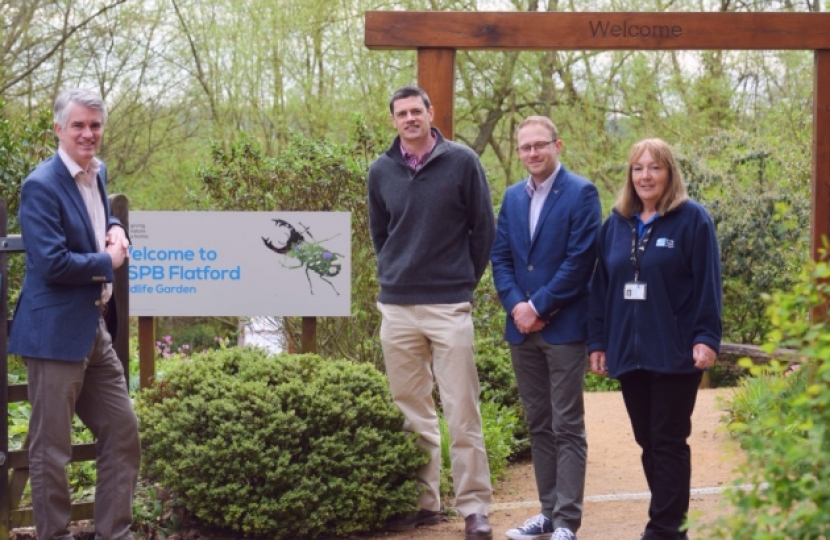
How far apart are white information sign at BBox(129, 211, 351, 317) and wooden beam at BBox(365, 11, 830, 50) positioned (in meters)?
1.20

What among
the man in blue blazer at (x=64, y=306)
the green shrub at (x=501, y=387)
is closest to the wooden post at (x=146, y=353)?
the man in blue blazer at (x=64, y=306)

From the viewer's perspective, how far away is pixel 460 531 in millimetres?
5727

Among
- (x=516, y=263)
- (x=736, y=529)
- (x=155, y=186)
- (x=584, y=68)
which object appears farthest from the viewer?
(x=155, y=186)

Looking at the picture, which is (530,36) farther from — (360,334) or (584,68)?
(584,68)

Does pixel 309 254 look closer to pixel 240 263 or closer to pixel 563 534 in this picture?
pixel 240 263

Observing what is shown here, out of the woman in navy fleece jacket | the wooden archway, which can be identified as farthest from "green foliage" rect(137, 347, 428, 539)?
the wooden archway

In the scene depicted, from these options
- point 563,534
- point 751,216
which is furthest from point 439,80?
point 751,216

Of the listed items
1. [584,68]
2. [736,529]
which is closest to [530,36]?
[736,529]

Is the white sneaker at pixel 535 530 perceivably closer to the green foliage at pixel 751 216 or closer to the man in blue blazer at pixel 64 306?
the man in blue blazer at pixel 64 306

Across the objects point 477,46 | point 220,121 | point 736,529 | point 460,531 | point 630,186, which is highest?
point 220,121

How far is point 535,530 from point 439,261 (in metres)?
1.37

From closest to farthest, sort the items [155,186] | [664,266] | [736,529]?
[736,529], [664,266], [155,186]

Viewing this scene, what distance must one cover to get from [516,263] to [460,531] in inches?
55.8

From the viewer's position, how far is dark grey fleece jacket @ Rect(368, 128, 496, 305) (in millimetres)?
5480
